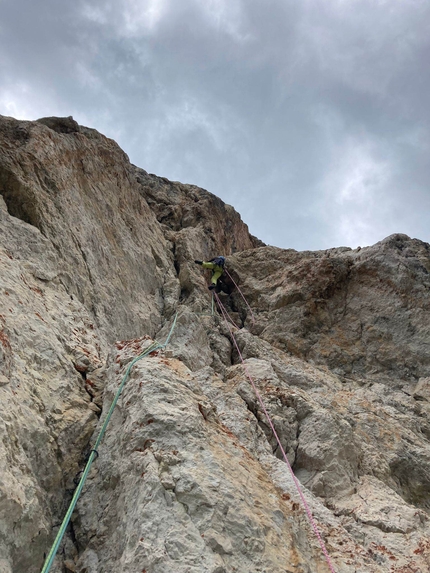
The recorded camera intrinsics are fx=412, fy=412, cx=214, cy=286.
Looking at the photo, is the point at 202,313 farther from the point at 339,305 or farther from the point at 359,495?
the point at 359,495

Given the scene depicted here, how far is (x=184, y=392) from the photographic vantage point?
4.98 metres

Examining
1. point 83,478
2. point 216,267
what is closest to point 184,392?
point 83,478

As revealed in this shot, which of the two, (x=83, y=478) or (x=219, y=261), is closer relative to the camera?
(x=83, y=478)

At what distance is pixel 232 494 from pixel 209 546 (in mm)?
590

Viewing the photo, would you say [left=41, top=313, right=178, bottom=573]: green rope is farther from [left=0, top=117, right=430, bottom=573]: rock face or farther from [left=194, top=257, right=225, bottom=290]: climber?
[left=194, top=257, right=225, bottom=290]: climber

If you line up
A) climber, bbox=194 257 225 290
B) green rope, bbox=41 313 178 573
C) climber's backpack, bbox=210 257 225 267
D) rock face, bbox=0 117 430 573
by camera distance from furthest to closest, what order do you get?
climber's backpack, bbox=210 257 225 267, climber, bbox=194 257 225 290, rock face, bbox=0 117 430 573, green rope, bbox=41 313 178 573

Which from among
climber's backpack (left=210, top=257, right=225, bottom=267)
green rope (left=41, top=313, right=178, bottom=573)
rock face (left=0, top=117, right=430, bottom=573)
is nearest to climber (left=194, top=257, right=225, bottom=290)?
climber's backpack (left=210, top=257, right=225, bottom=267)

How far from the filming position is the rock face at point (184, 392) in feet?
11.9

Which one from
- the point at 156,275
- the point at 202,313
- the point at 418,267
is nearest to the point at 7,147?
the point at 156,275

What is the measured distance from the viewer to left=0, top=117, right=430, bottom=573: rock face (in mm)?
3641

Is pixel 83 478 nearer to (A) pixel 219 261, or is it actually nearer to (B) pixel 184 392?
(B) pixel 184 392

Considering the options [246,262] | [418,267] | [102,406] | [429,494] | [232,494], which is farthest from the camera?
[246,262]

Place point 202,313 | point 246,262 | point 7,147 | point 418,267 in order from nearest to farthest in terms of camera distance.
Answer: point 7,147 < point 202,313 < point 418,267 < point 246,262

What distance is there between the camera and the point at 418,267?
42.1 feet
